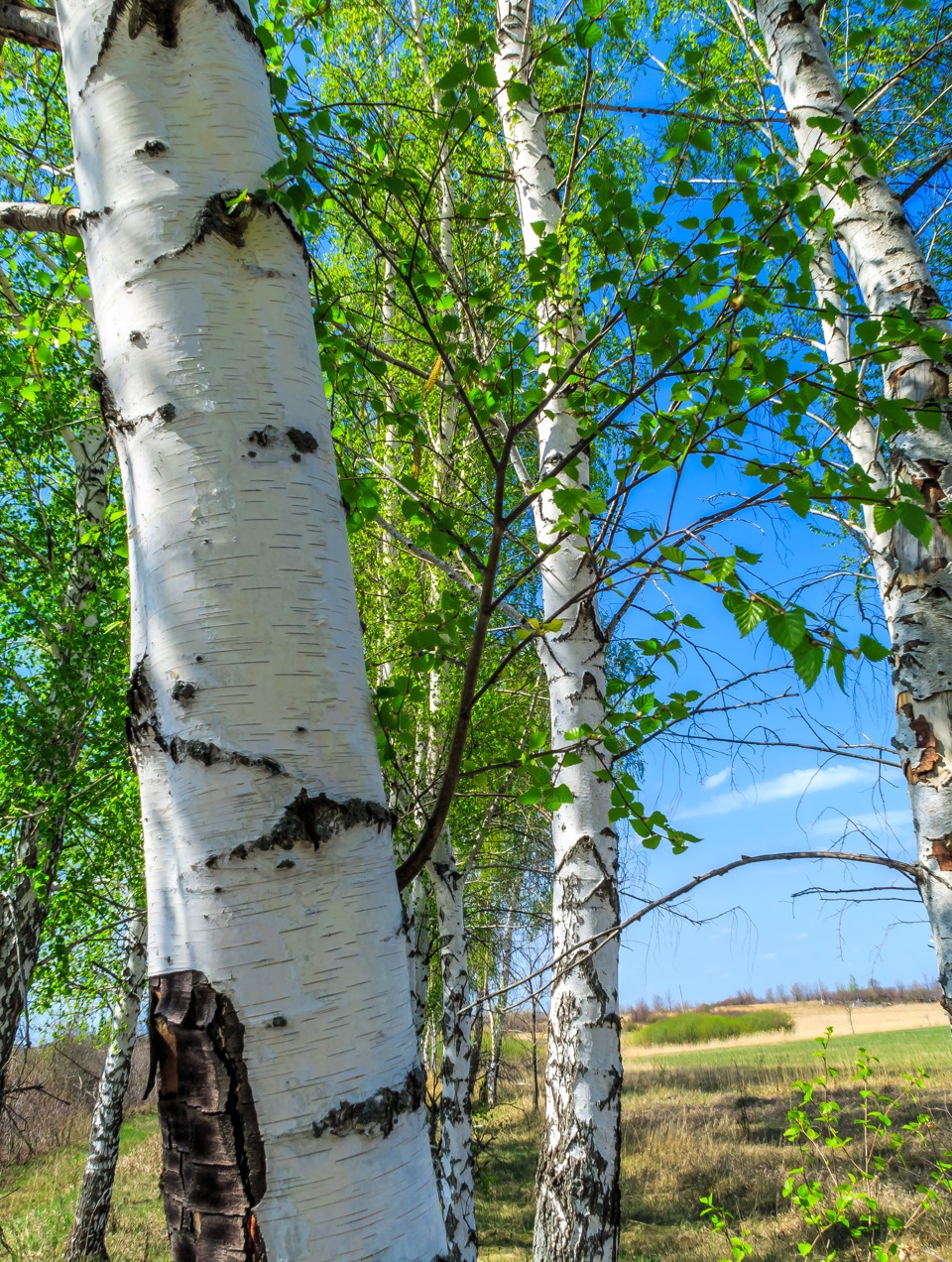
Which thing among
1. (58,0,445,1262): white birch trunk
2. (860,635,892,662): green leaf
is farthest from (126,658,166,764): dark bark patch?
(860,635,892,662): green leaf

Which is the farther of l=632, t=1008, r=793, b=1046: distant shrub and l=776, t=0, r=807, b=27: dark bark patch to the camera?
l=632, t=1008, r=793, b=1046: distant shrub

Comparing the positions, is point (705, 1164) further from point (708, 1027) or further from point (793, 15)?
point (708, 1027)

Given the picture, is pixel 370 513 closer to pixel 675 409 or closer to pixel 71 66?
pixel 675 409

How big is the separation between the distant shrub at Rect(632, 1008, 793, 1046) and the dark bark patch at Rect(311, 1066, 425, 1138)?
118 feet

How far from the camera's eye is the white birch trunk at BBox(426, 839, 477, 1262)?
636cm

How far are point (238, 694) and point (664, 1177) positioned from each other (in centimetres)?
1414

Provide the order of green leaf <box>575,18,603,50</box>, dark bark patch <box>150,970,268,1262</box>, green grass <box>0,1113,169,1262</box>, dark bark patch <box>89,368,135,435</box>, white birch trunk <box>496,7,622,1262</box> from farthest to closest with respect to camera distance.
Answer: green grass <box>0,1113,169,1262</box>, white birch trunk <box>496,7,622,1262</box>, green leaf <box>575,18,603,50</box>, dark bark patch <box>89,368,135,435</box>, dark bark patch <box>150,970,268,1262</box>

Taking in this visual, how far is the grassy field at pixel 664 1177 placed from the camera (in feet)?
30.5

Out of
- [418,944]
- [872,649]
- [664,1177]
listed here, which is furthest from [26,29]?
[664,1177]

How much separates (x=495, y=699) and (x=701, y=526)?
6847 mm

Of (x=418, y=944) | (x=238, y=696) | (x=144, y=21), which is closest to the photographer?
(x=238, y=696)

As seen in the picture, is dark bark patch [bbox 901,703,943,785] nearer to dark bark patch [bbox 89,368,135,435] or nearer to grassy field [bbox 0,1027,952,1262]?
dark bark patch [bbox 89,368,135,435]

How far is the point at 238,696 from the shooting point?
99cm

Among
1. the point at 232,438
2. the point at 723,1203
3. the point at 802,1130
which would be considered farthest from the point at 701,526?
the point at 723,1203
